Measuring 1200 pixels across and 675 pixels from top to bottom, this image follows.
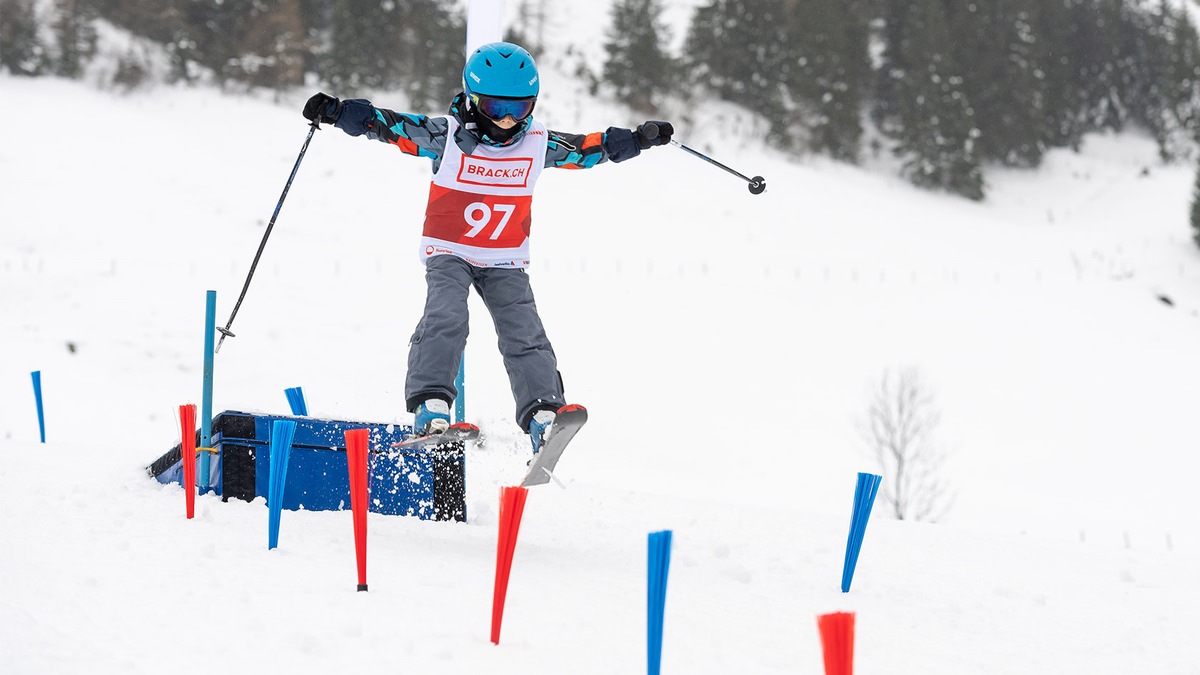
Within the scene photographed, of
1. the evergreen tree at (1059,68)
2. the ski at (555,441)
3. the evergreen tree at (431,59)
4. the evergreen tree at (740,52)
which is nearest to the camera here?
the ski at (555,441)

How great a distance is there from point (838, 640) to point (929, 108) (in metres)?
36.5

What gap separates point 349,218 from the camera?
69.3 ft

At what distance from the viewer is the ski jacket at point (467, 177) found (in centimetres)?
396

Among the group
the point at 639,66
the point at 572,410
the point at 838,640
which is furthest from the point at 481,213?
the point at 639,66

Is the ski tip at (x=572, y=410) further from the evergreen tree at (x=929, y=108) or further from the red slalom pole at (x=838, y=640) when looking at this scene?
the evergreen tree at (x=929, y=108)

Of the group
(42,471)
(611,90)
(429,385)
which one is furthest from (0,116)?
(429,385)

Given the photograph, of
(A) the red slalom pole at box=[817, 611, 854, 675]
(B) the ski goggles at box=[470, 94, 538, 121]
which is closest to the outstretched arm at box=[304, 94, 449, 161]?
(B) the ski goggles at box=[470, 94, 538, 121]

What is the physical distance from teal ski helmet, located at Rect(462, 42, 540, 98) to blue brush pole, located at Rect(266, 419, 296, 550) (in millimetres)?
1470


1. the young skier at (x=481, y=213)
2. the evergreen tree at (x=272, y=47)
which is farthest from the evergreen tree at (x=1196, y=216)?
the young skier at (x=481, y=213)

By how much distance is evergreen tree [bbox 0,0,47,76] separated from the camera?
25.2 metres

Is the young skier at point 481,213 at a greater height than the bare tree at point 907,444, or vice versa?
the young skier at point 481,213

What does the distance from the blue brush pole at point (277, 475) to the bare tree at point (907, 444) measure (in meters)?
11.7

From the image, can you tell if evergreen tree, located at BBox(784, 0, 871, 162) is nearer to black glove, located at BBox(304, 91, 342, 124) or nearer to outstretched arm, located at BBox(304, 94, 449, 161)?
outstretched arm, located at BBox(304, 94, 449, 161)

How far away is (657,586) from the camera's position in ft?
6.51
